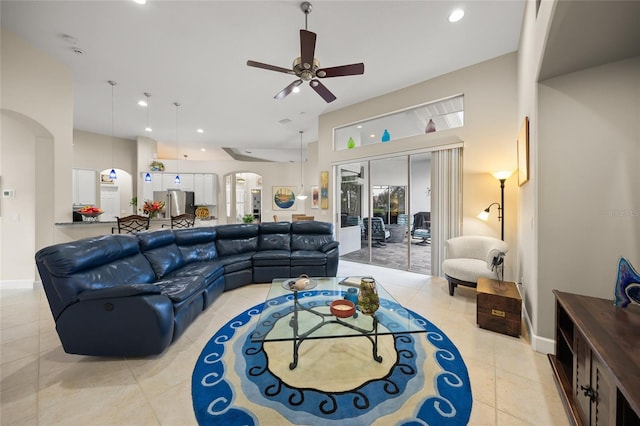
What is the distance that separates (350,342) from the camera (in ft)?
7.31

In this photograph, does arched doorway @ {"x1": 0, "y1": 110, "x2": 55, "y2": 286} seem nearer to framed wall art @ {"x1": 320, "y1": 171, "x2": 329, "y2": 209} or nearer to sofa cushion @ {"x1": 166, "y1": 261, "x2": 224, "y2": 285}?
sofa cushion @ {"x1": 166, "y1": 261, "x2": 224, "y2": 285}

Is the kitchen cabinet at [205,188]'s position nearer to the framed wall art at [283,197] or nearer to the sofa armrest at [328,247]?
the framed wall art at [283,197]

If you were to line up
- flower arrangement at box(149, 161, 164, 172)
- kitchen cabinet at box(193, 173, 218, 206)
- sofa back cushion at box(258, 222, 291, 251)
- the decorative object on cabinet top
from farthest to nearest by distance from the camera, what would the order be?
kitchen cabinet at box(193, 173, 218, 206) < flower arrangement at box(149, 161, 164, 172) < sofa back cushion at box(258, 222, 291, 251) < the decorative object on cabinet top

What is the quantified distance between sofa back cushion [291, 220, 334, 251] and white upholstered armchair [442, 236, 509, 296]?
2.05m

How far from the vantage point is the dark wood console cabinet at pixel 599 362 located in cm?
98

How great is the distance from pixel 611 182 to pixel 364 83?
11.7 ft

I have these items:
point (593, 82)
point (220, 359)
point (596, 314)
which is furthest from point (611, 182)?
point (220, 359)

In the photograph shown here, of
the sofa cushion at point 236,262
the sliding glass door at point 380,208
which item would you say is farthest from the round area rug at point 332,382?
the sliding glass door at point 380,208

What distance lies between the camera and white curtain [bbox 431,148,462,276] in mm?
3990

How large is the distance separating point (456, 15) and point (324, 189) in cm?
394

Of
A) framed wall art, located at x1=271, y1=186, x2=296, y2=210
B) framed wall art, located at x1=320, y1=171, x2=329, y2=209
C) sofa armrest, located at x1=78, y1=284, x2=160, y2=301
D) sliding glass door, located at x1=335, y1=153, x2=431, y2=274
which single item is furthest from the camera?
framed wall art, located at x1=271, y1=186, x2=296, y2=210

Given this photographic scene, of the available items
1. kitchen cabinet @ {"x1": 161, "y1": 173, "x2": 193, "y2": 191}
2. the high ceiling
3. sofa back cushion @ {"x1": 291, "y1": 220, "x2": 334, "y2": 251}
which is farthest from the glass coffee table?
kitchen cabinet @ {"x1": 161, "y1": 173, "x2": 193, "y2": 191}

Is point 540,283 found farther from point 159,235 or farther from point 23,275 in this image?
point 23,275

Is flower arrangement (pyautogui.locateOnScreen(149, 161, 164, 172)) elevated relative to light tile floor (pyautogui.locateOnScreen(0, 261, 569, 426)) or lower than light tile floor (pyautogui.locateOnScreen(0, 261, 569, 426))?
elevated
